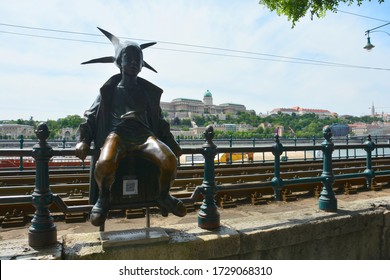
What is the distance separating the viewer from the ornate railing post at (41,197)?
266cm

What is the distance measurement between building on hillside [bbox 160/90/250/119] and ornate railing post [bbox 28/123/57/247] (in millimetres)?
141664

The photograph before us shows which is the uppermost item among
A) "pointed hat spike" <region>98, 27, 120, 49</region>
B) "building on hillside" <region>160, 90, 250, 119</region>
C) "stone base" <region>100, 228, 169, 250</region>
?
"building on hillside" <region>160, 90, 250, 119</region>

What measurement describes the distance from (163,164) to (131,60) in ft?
3.54

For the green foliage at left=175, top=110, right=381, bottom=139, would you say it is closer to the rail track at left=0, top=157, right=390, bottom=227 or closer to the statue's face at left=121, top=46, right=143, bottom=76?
the rail track at left=0, top=157, right=390, bottom=227

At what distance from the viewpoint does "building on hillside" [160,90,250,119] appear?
156m

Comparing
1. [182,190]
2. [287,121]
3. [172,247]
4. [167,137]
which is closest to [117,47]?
[167,137]

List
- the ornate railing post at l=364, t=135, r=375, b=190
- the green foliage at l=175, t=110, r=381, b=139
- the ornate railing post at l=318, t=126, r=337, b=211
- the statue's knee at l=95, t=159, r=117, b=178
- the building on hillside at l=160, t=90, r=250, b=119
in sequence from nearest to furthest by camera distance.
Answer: the statue's knee at l=95, t=159, r=117, b=178, the ornate railing post at l=318, t=126, r=337, b=211, the ornate railing post at l=364, t=135, r=375, b=190, the green foliage at l=175, t=110, r=381, b=139, the building on hillside at l=160, t=90, r=250, b=119

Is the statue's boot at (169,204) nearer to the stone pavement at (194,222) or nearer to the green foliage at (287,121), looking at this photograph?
the stone pavement at (194,222)

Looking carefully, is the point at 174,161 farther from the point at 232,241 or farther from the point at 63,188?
the point at 63,188

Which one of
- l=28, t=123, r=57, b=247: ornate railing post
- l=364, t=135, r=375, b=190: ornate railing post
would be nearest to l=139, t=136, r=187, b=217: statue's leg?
l=28, t=123, r=57, b=247: ornate railing post

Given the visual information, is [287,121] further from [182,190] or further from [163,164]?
[163,164]

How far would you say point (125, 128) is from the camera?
294cm

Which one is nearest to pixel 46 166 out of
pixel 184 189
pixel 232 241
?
pixel 232 241
